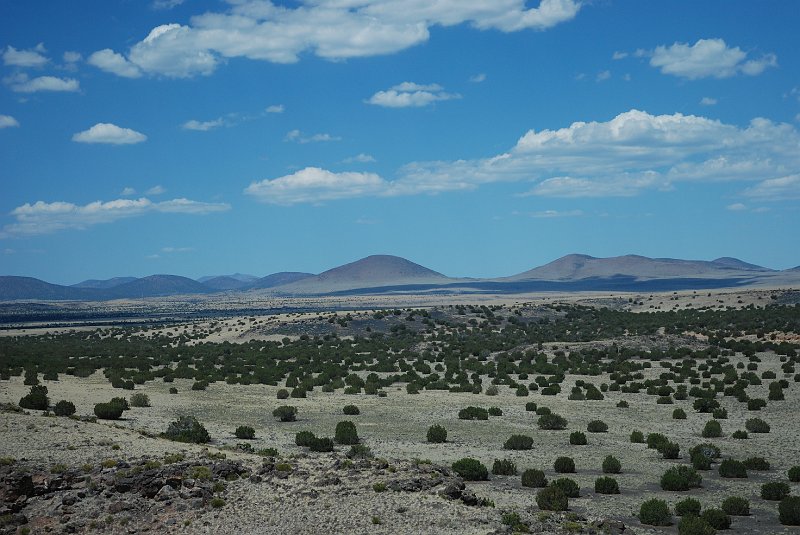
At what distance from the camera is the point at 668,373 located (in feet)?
156

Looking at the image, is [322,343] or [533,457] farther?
[322,343]

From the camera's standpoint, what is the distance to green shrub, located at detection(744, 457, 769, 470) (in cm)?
2338

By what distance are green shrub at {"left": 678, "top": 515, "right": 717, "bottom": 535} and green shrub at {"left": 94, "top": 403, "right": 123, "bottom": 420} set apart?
68.2ft

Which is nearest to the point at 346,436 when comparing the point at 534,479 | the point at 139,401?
the point at 534,479

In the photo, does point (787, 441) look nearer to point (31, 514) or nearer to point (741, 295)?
point (31, 514)

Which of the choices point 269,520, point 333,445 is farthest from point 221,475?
point 333,445

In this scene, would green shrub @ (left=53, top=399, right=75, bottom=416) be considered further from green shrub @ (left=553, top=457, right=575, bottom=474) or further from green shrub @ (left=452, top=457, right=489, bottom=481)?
green shrub @ (left=553, top=457, right=575, bottom=474)

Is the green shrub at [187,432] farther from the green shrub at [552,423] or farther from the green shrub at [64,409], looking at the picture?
the green shrub at [552,423]

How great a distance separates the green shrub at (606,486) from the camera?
20.5 meters

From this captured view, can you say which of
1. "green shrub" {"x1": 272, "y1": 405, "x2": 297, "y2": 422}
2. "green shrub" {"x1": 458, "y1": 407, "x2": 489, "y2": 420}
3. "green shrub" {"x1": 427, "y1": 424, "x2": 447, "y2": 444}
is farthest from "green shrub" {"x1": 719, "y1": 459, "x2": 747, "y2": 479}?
"green shrub" {"x1": 272, "y1": 405, "x2": 297, "y2": 422}

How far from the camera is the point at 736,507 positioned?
18.5m

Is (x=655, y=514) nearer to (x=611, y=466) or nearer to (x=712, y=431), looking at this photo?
(x=611, y=466)

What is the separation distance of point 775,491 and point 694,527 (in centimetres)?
484

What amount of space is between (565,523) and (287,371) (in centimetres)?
3637
